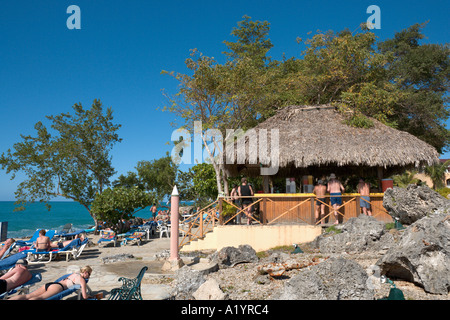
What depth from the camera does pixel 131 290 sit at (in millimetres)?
4609

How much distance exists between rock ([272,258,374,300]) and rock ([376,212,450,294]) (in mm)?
1141

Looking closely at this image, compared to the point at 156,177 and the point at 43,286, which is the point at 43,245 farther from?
the point at 156,177

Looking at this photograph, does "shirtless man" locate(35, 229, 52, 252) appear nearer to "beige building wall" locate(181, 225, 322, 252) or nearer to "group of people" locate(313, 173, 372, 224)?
"beige building wall" locate(181, 225, 322, 252)

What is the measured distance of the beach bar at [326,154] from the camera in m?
10.3

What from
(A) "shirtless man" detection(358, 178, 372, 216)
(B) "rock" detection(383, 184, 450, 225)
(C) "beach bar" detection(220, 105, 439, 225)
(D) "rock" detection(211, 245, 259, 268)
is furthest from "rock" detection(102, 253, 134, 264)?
(B) "rock" detection(383, 184, 450, 225)

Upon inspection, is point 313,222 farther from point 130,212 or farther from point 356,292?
point 130,212

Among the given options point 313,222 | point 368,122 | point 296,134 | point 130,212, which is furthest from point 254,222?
point 130,212

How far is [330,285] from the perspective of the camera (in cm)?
466

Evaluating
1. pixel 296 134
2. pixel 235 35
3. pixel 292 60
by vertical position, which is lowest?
pixel 296 134

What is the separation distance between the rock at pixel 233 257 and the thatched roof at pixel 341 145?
3533 millimetres

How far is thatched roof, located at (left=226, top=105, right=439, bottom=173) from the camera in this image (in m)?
10.6

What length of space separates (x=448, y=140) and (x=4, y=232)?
23.0 meters

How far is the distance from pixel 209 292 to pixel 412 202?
19.7ft

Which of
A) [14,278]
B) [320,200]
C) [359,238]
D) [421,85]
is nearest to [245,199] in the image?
[320,200]
